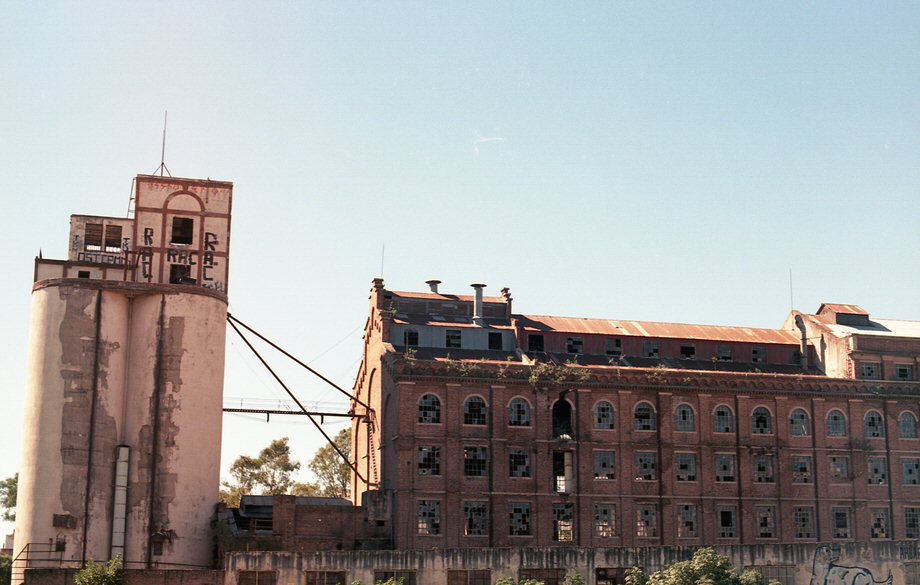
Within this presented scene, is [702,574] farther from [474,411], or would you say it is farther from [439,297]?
[439,297]

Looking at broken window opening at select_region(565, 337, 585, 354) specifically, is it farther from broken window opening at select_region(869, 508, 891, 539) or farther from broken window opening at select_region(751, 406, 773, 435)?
broken window opening at select_region(869, 508, 891, 539)

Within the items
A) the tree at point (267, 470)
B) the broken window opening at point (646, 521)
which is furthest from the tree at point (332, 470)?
the broken window opening at point (646, 521)

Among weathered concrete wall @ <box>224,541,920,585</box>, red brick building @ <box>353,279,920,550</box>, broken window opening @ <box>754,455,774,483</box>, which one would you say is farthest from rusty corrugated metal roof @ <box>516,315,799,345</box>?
weathered concrete wall @ <box>224,541,920,585</box>

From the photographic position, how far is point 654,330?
250 feet

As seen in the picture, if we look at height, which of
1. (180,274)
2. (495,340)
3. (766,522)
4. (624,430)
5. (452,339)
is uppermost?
(180,274)

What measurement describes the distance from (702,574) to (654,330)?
81.3 feet

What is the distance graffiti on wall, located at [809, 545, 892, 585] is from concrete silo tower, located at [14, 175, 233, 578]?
31179 mm

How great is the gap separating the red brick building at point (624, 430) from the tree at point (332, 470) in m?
23.4

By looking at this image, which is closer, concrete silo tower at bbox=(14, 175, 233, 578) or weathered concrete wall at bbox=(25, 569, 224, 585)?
weathered concrete wall at bbox=(25, 569, 224, 585)

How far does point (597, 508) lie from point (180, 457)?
2321cm

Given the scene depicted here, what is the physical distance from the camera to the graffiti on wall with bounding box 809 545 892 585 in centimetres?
6108

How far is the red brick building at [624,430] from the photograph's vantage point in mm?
67000

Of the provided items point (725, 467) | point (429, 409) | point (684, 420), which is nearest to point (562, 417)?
point (684, 420)

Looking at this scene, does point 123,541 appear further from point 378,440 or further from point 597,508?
point 597,508
